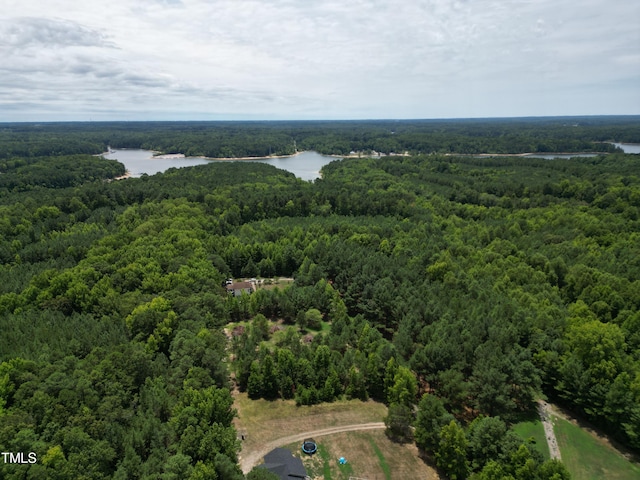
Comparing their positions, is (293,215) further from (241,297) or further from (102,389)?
(102,389)

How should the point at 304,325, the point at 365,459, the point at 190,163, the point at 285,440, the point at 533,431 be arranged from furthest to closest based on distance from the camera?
the point at 190,163, the point at 304,325, the point at 533,431, the point at 285,440, the point at 365,459

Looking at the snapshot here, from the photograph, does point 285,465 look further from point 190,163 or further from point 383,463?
point 190,163

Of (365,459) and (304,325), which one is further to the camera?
(304,325)

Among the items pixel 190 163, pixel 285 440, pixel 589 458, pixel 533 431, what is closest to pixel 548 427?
pixel 533 431

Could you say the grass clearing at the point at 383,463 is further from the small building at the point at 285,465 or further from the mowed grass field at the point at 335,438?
the small building at the point at 285,465

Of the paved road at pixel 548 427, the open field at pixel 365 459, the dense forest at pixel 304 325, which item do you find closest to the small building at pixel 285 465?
the open field at pixel 365 459

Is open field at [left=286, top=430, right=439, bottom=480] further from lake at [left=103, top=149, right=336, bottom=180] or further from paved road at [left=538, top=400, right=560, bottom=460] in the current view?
lake at [left=103, top=149, right=336, bottom=180]

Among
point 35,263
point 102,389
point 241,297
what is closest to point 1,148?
point 35,263
